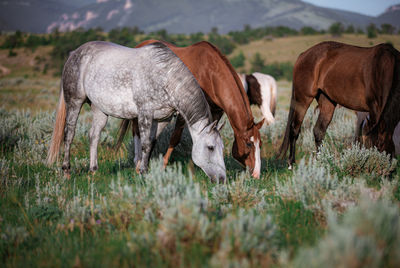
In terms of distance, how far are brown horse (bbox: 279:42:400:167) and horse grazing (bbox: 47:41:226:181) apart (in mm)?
2409

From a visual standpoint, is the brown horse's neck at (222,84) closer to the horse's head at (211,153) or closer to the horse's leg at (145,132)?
the horse's head at (211,153)

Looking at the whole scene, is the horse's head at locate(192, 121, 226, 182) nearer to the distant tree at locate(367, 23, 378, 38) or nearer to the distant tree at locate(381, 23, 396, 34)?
the distant tree at locate(367, 23, 378, 38)

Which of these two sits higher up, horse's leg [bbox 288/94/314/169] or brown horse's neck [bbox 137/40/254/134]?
brown horse's neck [bbox 137/40/254/134]

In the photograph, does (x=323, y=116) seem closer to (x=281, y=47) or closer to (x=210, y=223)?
(x=210, y=223)

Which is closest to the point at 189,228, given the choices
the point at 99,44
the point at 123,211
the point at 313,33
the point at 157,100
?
the point at 123,211

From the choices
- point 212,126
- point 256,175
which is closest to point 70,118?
point 212,126

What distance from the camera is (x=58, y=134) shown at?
5.14m

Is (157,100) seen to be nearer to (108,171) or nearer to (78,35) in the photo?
(108,171)

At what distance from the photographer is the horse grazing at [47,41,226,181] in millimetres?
4008

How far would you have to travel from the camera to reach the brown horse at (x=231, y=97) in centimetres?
423

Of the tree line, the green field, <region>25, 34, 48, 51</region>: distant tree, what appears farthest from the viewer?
<region>25, 34, 48, 51</region>: distant tree

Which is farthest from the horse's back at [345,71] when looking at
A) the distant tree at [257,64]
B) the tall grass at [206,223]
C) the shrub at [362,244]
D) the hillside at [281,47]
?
the hillside at [281,47]

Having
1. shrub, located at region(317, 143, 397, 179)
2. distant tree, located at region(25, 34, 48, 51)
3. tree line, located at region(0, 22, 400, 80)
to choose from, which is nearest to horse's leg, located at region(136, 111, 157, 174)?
shrub, located at region(317, 143, 397, 179)

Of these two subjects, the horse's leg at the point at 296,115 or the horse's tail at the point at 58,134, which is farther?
the horse's leg at the point at 296,115
